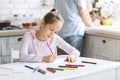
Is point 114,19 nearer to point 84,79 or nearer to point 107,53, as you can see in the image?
point 107,53

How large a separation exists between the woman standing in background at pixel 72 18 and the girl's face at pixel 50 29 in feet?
2.24

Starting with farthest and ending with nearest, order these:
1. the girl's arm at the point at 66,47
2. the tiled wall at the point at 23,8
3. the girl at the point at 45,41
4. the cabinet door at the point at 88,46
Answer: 1. the tiled wall at the point at 23,8
2. the cabinet door at the point at 88,46
3. the girl's arm at the point at 66,47
4. the girl at the point at 45,41

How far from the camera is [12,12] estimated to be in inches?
129

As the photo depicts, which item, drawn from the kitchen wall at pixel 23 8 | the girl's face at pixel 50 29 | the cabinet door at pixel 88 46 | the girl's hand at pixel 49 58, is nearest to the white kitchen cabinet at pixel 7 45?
the kitchen wall at pixel 23 8

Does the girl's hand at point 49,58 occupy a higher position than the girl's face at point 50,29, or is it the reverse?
the girl's face at point 50,29

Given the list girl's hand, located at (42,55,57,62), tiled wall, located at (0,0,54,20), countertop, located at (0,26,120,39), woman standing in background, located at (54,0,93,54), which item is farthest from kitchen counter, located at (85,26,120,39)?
girl's hand, located at (42,55,57,62)

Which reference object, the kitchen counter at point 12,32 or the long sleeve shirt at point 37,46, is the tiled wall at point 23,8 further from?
the long sleeve shirt at point 37,46

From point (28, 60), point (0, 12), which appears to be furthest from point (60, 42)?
point (0, 12)

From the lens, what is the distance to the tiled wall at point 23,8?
3219 mm

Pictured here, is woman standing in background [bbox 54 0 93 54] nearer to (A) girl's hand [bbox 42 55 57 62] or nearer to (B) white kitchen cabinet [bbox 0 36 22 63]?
(B) white kitchen cabinet [bbox 0 36 22 63]

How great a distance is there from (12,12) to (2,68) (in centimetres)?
166

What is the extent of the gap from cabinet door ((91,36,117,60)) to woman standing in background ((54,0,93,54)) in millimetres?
199

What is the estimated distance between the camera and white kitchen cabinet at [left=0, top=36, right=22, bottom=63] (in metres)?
2.88

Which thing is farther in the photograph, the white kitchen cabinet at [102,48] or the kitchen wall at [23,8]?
the kitchen wall at [23,8]
